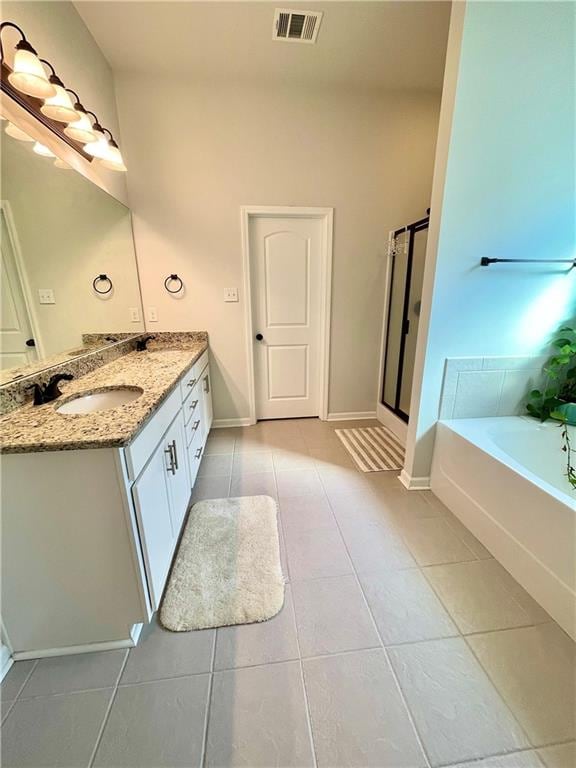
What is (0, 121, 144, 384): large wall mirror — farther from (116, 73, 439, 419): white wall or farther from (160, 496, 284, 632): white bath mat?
(160, 496, 284, 632): white bath mat

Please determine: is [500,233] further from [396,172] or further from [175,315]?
[175,315]

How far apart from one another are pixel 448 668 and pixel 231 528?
1.10 m

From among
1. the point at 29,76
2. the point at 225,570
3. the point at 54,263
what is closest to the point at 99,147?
the point at 29,76

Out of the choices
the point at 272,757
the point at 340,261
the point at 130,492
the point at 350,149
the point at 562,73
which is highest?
the point at 350,149

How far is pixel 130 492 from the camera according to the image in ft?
3.25

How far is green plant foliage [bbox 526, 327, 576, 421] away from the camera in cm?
182

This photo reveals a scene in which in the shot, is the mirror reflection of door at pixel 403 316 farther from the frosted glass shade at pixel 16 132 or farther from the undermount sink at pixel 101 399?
the frosted glass shade at pixel 16 132

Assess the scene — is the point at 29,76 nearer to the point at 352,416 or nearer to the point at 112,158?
the point at 112,158

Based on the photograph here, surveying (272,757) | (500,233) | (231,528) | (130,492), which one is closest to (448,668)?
(272,757)

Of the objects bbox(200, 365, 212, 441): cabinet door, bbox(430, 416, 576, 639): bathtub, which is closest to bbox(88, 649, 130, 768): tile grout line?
bbox(200, 365, 212, 441): cabinet door

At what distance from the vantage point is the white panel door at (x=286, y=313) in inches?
106

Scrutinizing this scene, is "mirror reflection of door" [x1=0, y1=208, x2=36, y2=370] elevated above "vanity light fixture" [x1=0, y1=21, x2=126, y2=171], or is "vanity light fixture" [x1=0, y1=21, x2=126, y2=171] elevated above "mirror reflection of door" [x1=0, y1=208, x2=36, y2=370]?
"vanity light fixture" [x1=0, y1=21, x2=126, y2=171]

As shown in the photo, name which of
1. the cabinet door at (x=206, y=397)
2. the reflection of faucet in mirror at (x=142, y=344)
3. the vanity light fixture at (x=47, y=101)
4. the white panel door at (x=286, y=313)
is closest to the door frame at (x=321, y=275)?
the white panel door at (x=286, y=313)

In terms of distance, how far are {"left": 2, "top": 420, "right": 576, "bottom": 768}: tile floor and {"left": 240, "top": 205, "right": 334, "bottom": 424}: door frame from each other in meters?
1.77
